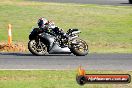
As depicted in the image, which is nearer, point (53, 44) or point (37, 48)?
point (37, 48)

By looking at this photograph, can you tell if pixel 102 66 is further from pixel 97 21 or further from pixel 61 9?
pixel 61 9

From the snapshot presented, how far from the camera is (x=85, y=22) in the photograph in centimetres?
4081

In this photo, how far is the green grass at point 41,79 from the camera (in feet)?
50.1

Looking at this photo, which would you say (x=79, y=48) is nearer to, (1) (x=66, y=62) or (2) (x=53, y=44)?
(2) (x=53, y=44)

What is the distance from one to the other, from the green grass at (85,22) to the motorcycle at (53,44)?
499cm

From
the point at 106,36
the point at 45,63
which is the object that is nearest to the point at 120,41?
the point at 106,36

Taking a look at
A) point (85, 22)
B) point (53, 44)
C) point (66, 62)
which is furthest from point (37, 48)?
point (85, 22)

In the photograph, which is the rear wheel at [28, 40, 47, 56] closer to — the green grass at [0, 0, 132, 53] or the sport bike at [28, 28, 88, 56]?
the sport bike at [28, 28, 88, 56]

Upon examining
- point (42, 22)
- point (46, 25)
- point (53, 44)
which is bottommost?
point (53, 44)

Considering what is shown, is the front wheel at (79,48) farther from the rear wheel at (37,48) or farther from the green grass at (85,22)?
the green grass at (85,22)

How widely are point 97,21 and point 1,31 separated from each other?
8.50 metres

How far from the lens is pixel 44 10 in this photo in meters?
47.4

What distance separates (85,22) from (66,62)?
66.1 feet

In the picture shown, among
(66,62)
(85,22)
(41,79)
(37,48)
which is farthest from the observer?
(85,22)
